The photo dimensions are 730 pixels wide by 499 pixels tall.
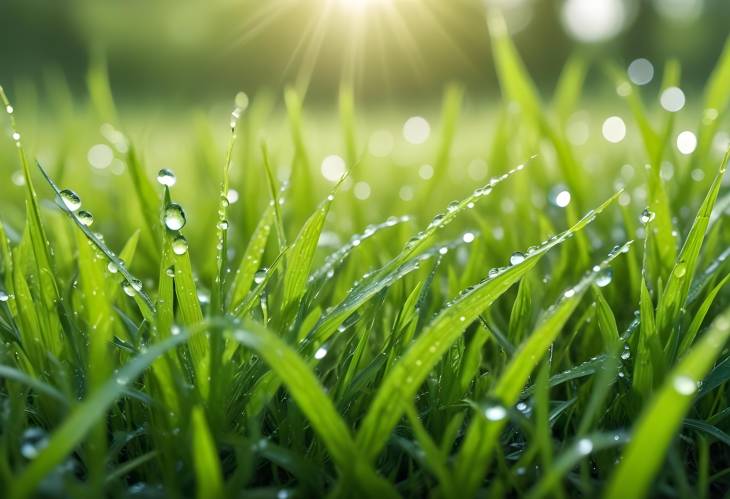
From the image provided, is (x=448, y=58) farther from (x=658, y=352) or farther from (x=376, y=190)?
(x=658, y=352)

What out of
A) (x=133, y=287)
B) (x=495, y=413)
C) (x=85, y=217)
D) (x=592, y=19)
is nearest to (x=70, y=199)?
(x=85, y=217)

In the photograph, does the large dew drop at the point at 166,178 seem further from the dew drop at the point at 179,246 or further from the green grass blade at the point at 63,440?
the green grass blade at the point at 63,440

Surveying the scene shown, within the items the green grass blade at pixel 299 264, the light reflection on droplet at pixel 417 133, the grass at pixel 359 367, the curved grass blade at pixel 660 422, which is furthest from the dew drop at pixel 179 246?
the light reflection on droplet at pixel 417 133

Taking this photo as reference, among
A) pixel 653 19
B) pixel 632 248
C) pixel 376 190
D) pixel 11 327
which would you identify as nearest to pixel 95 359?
pixel 11 327

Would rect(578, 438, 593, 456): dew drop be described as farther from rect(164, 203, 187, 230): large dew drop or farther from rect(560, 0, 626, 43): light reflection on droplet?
rect(560, 0, 626, 43): light reflection on droplet

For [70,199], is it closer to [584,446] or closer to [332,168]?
[584,446]

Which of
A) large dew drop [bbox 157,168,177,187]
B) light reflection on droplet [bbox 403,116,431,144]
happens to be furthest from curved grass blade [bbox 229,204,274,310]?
light reflection on droplet [bbox 403,116,431,144]
